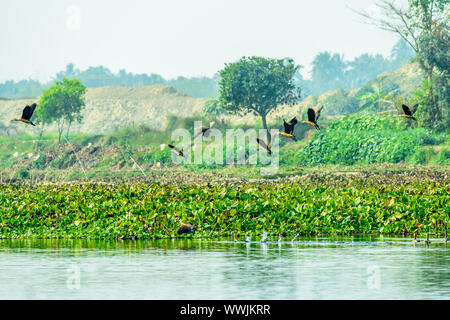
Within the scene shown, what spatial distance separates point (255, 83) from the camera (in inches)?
2223

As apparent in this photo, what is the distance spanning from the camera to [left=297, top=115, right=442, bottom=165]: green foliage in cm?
4409

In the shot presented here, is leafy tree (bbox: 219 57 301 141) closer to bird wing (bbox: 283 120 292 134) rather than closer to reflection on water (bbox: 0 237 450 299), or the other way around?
bird wing (bbox: 283 120 292 134)

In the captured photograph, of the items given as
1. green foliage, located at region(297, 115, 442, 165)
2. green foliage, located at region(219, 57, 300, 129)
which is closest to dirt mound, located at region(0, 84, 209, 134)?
green foliage, located at region(219, 57, 300, 129)

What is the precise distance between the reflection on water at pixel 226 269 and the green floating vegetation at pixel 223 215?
97cm

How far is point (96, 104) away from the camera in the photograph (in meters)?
131

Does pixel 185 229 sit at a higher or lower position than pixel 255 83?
lower

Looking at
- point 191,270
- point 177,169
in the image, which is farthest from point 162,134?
point 191,270

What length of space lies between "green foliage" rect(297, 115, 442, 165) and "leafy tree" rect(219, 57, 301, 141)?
7.56 meters

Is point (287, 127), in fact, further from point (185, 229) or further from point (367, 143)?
point (367, 143)

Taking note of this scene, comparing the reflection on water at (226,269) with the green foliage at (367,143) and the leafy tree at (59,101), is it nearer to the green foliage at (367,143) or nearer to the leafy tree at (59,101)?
the green foliage at (367,143)

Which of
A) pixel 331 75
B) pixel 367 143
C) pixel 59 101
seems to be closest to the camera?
pixel 367 143

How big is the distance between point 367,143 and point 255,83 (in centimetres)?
1289

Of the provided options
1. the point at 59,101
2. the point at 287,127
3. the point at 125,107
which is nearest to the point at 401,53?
the point at 125,107

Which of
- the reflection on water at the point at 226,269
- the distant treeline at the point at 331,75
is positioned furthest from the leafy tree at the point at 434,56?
the distant treeline at the point at 331,75
